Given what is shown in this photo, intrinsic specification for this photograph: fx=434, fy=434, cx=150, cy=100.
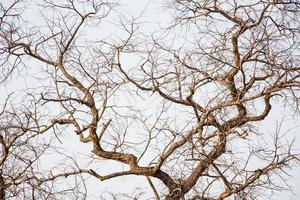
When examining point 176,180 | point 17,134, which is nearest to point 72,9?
point 17,134

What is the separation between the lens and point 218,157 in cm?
533

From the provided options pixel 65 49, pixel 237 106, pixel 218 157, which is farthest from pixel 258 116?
pixel 65 49

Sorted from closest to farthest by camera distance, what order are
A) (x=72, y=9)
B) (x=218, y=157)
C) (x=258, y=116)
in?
(x=218, y=157) < (x=258, y=116) < (x=72, y=9)

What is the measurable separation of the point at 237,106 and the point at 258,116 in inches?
12.4

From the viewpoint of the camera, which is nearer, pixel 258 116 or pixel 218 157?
pixel 218 157

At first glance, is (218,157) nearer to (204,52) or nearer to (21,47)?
(204,52)

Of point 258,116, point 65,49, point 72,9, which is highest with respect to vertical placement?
point 72,9

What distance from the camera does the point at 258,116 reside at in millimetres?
5676

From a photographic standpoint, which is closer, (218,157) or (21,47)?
(218,157)

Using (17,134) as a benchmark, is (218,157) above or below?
below

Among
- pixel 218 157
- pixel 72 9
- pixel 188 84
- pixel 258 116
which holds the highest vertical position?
pixel 72 9

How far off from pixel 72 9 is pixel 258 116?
9.59ft

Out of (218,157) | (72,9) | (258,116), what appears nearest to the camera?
(218,157)

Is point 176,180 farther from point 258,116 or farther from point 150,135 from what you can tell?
point 258,116
